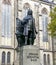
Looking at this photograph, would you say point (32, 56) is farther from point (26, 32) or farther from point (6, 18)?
point (6, 18)

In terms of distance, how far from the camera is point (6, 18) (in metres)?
35.6

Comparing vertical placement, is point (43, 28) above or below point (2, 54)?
above

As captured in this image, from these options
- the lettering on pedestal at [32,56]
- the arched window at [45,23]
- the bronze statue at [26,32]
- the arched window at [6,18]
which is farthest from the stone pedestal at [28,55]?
the arched window at [45,23]

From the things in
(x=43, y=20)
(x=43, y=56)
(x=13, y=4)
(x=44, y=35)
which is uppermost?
(x=13, y=4)

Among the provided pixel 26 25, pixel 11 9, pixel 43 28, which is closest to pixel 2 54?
pixel 11 9

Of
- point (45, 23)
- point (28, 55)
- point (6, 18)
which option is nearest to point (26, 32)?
point (28, 55)

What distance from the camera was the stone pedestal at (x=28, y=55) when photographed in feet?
39.7

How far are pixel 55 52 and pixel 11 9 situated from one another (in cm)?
1097

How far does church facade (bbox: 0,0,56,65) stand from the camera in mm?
34281

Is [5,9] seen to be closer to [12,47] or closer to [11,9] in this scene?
[11,9]

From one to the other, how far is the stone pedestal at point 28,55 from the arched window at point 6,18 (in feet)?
74.4

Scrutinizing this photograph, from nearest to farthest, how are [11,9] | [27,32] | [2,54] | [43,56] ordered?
[27,32] < [2,54] < [11,9] < [43,56]

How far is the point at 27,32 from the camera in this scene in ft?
40.7

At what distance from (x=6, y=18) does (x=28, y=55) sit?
78.5ft
